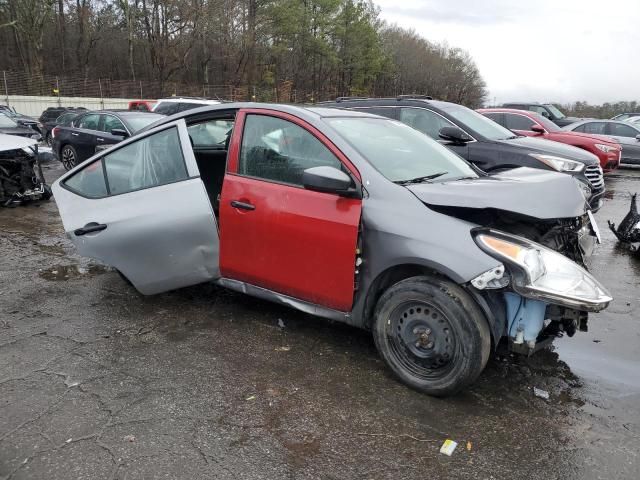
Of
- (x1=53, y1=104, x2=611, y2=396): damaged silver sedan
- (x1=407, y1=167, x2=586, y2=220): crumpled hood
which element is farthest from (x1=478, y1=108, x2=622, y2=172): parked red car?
(x1=407, y1=167, x2=586, y2=220): crumpled hood

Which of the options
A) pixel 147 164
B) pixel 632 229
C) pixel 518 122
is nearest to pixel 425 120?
pixel 632 229

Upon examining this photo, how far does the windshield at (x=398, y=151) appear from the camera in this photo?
3.43 m

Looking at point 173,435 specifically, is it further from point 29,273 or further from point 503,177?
point 29,273

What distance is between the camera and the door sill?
11.0 feet

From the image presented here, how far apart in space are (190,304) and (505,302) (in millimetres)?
2684

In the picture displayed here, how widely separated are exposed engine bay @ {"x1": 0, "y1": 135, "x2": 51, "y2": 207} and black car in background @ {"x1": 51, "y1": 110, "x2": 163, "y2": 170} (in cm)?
234

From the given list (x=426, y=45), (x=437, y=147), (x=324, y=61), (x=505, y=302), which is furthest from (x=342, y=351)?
(x=426, y=45)

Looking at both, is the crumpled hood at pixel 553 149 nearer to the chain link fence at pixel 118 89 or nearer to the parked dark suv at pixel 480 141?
the parked dark suv at pixel 480 141

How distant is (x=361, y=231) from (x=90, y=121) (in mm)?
10984

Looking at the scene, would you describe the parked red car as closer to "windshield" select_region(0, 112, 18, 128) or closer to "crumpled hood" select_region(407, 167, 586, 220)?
"crumpled hood" select_region(407, 167, 586, 220)

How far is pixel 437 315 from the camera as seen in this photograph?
9.64 feet

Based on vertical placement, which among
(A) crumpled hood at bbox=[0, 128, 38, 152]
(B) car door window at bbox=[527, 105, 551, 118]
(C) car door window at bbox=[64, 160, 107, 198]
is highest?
(B) car door window at bbox=[527, 105, 551, 118]

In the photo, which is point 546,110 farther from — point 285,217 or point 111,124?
point 285,217

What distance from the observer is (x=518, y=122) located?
11.9 m
